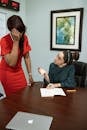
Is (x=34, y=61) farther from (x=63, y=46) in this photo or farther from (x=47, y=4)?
(x=47, y=4)

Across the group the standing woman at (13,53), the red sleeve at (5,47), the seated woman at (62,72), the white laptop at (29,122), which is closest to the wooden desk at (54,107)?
the white laptop at (29,122)

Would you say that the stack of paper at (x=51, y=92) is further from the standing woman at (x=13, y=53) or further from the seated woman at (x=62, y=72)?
the standing woman at (x=13, y=53)

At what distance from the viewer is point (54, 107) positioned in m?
1.44

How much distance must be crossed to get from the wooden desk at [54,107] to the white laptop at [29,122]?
33mm

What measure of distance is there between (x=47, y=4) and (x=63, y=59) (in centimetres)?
167

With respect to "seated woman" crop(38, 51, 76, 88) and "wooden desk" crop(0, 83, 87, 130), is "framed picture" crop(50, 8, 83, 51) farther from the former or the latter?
"wooden desk" crop(0, 83, 87, 130)

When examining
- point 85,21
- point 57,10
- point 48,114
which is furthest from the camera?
point 57,10

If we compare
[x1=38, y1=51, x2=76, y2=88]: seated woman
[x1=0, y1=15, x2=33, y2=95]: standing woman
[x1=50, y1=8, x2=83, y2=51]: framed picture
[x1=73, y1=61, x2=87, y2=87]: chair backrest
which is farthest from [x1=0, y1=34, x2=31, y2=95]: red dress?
[x1=50, y1=8, x2=83, y2=51]: framed picture

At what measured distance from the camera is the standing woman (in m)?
2.03

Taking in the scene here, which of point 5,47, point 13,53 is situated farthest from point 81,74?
point 5,47

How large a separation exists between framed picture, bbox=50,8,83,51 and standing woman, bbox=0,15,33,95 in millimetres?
1169

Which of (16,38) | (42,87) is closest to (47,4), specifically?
(16,38)

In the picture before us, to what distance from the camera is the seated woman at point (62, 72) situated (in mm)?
2055

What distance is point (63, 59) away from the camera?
205 cm
